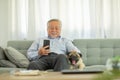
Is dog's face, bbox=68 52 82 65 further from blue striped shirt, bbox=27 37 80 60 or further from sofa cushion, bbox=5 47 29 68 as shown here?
sofa cushion, bbox=5 47 29 68

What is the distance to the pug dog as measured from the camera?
270 centimetres

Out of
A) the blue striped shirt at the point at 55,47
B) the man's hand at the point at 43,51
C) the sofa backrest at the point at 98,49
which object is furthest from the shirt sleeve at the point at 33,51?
the sofa backrest at the point at 98,49

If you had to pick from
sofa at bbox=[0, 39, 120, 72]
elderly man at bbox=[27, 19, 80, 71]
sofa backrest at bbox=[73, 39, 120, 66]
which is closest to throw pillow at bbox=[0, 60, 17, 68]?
elderly man at bbox=[27, 19, 80, 71]

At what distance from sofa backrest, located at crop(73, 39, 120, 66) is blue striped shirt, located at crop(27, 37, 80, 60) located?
8.7 inches

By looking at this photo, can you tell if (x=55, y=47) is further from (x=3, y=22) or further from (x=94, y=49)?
(x=3, y=22)

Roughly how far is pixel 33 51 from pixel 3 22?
89 cm

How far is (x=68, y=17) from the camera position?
3.66 meters

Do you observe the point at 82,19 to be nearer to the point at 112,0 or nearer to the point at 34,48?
the point at 112,0

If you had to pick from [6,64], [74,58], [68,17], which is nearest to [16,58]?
[6,64]

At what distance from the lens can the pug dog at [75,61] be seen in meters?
2.70

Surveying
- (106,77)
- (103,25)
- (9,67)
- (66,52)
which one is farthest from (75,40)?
(106,77)

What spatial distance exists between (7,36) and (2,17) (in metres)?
0.31

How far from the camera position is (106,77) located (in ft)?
1.28

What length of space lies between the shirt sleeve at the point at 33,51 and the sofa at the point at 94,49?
18 cm
